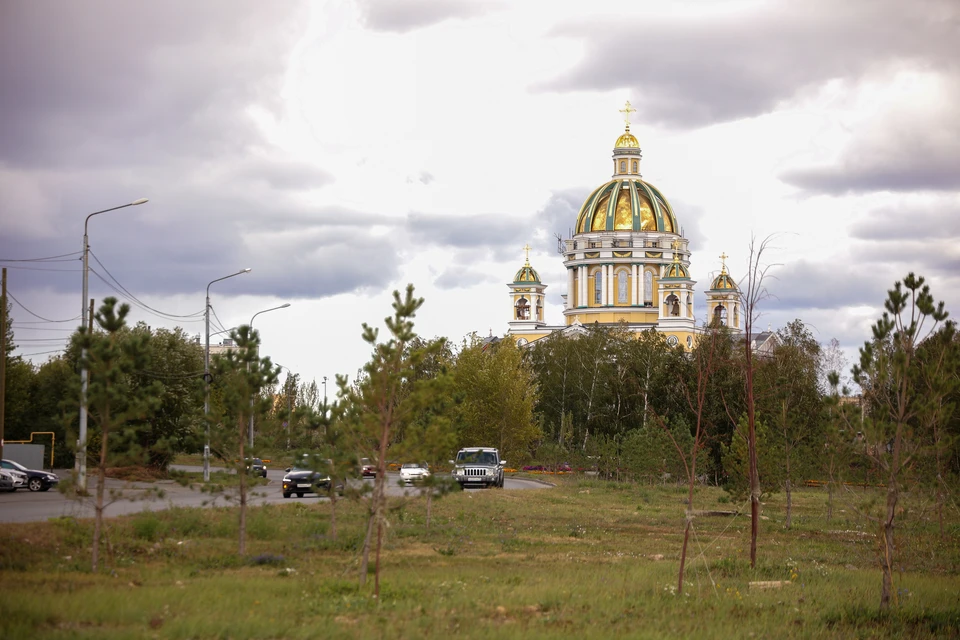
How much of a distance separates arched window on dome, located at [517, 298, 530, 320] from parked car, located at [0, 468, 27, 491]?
98.6 m

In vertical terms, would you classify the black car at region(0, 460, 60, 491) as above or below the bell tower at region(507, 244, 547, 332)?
below

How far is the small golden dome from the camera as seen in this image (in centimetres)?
13575

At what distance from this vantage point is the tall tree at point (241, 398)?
1964cm

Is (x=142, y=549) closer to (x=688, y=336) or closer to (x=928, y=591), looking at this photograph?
(x=928, y=591)

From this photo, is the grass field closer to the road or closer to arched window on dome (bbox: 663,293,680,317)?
the road

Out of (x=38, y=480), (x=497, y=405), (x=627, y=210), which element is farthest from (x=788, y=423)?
(x=627, y=210)

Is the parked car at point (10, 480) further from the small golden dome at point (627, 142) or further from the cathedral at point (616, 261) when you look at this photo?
the small golden dome at point (627, 142)

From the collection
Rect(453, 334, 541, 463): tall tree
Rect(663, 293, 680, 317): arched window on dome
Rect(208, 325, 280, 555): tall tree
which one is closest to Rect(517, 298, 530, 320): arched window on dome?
Rect(663, 293, 680, 317): arched window on dome

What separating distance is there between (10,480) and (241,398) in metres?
19.3

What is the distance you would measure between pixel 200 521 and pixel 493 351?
4862cm

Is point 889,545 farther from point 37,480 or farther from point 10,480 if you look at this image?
point 37,480

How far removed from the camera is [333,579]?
16.9 meters

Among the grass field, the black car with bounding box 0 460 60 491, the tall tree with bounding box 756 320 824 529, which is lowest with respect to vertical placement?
the grass field

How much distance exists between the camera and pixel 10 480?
115 ft
